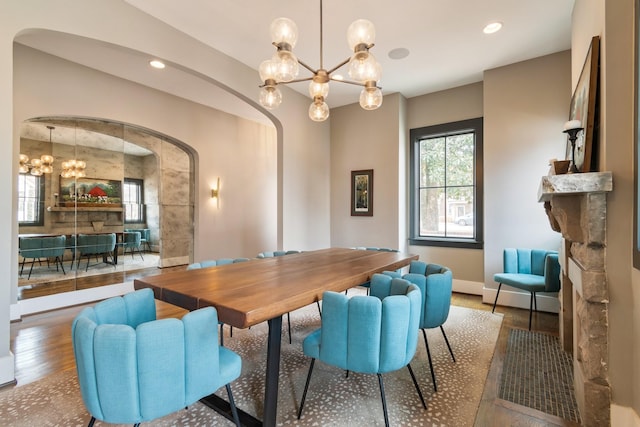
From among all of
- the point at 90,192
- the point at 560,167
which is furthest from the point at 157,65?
the point at 560,167

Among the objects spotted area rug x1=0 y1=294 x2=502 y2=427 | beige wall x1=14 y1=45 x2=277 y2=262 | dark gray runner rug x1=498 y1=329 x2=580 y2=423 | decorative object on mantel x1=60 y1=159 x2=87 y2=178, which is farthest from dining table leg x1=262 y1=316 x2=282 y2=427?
decorative object on mantel x1=60 y1=159 x2=87 y2=178

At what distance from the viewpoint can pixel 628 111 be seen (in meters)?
1.53

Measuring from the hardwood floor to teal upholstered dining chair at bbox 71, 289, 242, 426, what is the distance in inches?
64.0

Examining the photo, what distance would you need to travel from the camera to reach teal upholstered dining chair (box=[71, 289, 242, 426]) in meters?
1.10

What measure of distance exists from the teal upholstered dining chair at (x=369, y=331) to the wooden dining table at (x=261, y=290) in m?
0.17

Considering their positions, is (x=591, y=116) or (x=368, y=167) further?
(x=368, y=167)

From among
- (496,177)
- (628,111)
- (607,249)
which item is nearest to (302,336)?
(607,249)

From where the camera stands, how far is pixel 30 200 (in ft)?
12.2

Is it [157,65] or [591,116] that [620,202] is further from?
[157,65]

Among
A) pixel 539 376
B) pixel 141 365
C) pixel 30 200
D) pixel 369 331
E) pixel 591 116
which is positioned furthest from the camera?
pixel 30 200

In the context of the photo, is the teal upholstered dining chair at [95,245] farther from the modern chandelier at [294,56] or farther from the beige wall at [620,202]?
the beige wall at [620,202]

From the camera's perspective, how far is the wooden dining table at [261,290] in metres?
1.36

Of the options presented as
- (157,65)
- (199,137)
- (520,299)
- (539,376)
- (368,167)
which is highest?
(157,65)

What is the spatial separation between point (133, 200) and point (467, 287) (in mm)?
5531
